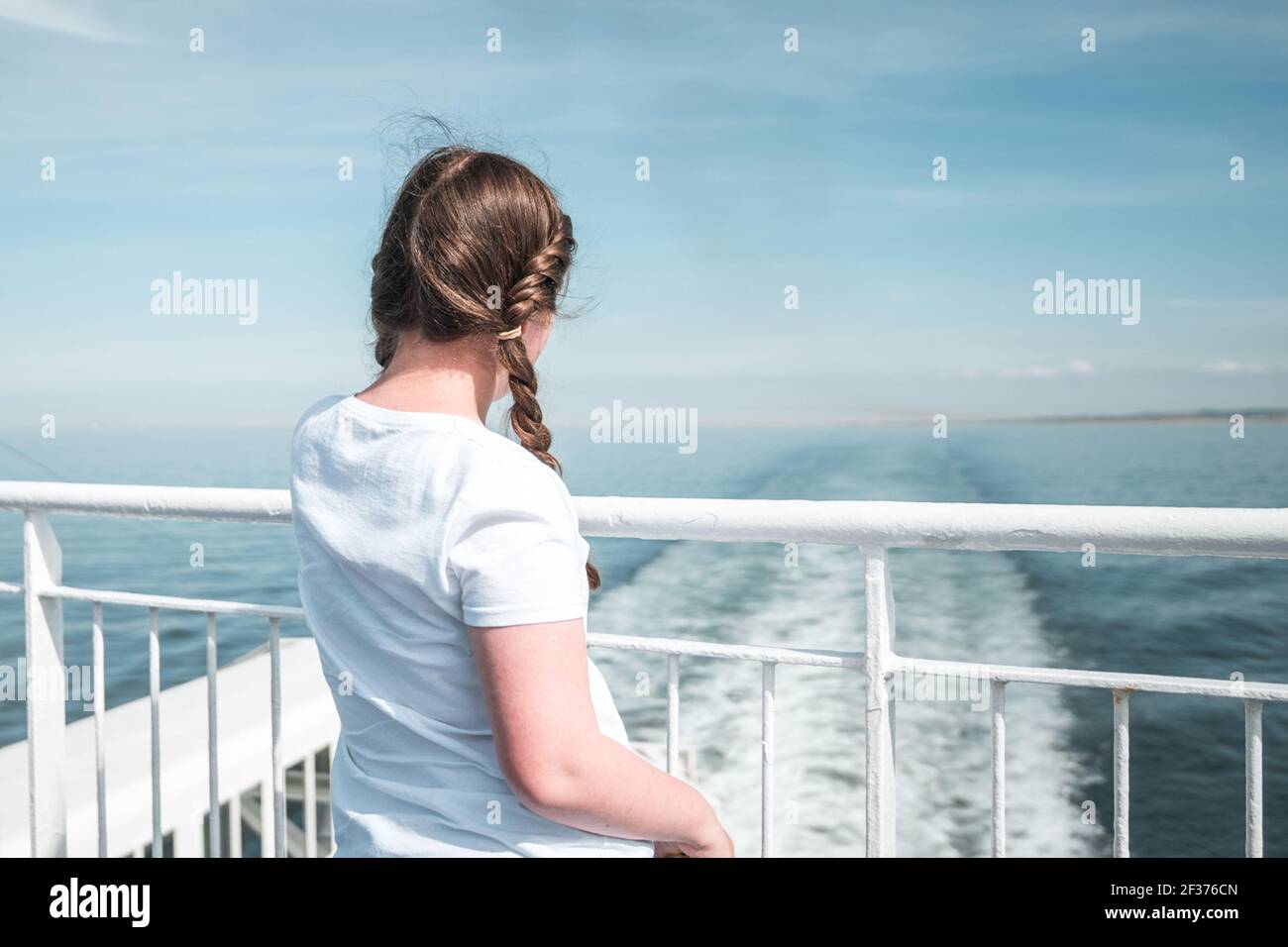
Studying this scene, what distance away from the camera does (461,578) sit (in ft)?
2.77

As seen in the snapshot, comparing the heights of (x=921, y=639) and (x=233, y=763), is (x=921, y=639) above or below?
below

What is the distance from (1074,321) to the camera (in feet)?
116

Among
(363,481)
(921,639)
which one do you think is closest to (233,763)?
(363,481)

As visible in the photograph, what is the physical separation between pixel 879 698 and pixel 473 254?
882 millimetres

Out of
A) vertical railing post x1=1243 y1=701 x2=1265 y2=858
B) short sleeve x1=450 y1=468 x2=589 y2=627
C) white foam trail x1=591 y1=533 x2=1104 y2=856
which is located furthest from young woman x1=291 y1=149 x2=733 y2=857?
white foam trail x1=591 y1=533 x2=1104 y2=856

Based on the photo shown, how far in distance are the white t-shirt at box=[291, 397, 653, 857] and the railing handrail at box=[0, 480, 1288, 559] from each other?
17.2 inches

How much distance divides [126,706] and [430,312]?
211 inches

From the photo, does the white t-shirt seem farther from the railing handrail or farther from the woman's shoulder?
the railing handrail

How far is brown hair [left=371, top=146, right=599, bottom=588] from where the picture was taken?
0.95 m

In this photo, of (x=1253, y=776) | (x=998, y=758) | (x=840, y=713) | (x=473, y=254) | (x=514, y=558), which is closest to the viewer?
(x=514, y=558)

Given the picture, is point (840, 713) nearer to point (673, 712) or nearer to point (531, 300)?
point (673, 712)

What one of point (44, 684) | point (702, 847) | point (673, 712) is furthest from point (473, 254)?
point (44, 684)

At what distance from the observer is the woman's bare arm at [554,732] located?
2.72 ft

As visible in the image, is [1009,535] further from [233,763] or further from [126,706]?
[126,706]
